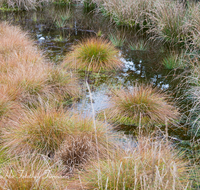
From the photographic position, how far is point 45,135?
2.81 metres

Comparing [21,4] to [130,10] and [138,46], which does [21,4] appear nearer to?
[130,10]

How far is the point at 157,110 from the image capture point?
3.69 meters

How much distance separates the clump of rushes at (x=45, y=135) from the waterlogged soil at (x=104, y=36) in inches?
10.8

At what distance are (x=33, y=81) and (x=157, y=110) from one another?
78.9 inches

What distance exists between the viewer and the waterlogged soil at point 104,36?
169 inches

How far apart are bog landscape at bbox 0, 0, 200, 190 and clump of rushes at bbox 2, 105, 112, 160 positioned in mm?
12

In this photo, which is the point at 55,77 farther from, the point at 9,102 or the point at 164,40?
the point at 164,40

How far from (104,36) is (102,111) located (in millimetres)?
4625

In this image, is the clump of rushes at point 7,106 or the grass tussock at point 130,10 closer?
the clump of rushes at point 7,106

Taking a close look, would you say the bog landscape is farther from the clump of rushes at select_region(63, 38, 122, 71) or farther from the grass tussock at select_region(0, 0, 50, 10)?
the grass tussock at select_region(0, 0, 50, 10)

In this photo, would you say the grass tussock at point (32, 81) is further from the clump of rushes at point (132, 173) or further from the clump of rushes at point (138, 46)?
the clump of rushes at point (138, 46)

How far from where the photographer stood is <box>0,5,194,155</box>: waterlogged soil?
4285mm

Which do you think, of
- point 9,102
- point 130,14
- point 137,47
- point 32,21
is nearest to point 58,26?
point 32,21

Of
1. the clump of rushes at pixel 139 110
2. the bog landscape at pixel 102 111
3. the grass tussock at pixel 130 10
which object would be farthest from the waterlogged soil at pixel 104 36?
the grass tussock at pixel 130 10
